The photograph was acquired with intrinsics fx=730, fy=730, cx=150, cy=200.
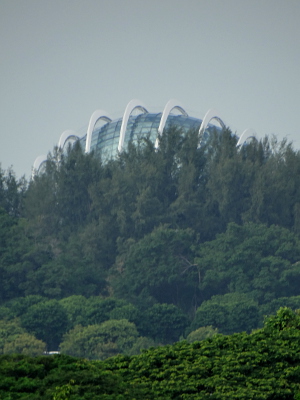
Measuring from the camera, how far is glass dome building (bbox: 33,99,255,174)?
64625 mm

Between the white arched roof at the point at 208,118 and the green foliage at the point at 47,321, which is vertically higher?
the white arched roof at the point at 208,118

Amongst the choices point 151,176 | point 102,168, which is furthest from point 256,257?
point 102,168

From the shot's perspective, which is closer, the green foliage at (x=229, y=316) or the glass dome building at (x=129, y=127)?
the green foliage at (x=229, y=316)

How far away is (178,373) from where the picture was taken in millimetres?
13719

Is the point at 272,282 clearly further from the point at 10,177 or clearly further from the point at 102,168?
the point at 10,177

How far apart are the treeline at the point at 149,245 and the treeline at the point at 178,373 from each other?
23260 mm

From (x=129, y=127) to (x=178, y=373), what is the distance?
53.8m

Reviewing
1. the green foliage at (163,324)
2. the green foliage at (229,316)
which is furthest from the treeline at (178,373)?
the green foliage at (163,324)

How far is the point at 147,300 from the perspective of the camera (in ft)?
154

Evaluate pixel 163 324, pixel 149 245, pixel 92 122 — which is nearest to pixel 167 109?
pixel 92 122

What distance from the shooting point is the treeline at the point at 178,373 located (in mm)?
12109

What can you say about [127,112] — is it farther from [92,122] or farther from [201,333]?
[201,333]

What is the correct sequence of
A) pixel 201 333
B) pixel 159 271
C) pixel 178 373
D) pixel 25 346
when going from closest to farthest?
pixel 178 373 < pixel 25 346 < pixel 201 333 < pixel 159 271

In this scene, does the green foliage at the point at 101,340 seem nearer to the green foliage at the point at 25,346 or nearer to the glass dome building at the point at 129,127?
the green foliage at the point at 25,346
